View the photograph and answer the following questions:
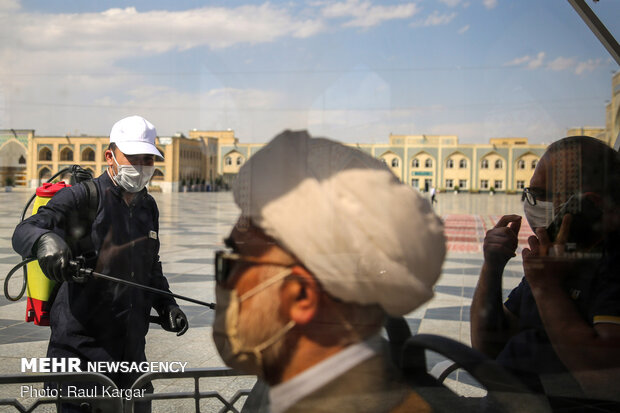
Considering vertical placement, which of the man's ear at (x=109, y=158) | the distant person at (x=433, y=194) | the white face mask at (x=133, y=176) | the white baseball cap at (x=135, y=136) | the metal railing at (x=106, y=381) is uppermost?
the white baseball cap at (x=135, y=136)

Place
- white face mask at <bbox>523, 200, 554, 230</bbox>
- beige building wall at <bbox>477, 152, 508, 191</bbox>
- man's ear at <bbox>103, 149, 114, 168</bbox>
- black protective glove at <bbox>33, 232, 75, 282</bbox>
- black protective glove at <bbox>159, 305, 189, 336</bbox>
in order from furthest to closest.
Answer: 1. black protective glove at <bbox>159, 305, 189, 336</bbox>
2. man's ear at <bbox>103, 149, 114, 168</bbox>
3. black protective glove at <bbox>33, 232, 75, 282</bbox>
4. white face mask at <bbox>523, 200, 554, 230</bbox>
5. beige building wall at <bbox>477, 152, 508, 191</bbox>

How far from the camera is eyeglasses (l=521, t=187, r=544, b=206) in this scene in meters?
1.52

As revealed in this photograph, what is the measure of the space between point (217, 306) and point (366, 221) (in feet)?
1.38

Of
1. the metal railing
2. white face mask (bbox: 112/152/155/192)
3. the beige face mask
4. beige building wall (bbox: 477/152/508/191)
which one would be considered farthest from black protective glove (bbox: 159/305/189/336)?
beige building wall (bbox: 477/152/508/191)

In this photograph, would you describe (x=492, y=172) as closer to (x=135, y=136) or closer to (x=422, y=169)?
(x=422, y=169)

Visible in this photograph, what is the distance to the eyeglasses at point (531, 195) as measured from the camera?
1521 mm

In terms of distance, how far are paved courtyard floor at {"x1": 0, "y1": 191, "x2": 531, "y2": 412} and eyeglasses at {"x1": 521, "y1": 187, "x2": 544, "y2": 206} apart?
0.02 metres

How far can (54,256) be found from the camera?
1.72m

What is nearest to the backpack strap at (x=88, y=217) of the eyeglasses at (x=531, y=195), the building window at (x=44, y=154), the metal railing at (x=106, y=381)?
the building window at (x=44, y=154)

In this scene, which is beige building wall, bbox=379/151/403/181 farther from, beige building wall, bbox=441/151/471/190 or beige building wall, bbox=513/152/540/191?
beige building wall, bbox=513/152/540/191

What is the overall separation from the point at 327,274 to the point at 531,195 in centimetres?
73

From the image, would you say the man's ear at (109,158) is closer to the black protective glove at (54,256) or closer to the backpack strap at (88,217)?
the backpack strap at (88,217)

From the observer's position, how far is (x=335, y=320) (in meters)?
1.12

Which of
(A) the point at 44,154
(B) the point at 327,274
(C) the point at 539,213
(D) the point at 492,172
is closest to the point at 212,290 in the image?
(B) the point at 327,274
